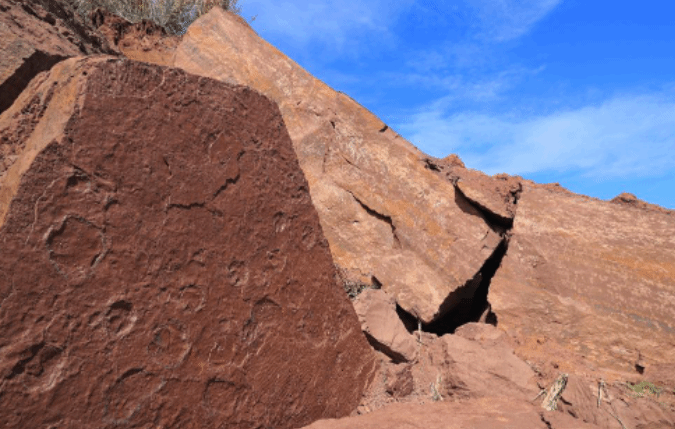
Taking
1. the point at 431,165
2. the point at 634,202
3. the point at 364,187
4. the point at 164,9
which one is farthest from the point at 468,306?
the point at 164,9

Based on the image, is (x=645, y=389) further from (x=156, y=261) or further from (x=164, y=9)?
(x=164, y=9)

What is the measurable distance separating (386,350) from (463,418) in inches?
35.8

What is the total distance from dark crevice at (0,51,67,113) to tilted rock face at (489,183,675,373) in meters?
3.21

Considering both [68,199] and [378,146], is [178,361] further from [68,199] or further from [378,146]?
[378,146]

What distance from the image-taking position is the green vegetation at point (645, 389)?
12.4 ft

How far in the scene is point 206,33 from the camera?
4590 mm

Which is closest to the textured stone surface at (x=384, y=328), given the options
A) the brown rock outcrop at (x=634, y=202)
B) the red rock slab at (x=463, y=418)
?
the red rock slab at (x=463, y=418)

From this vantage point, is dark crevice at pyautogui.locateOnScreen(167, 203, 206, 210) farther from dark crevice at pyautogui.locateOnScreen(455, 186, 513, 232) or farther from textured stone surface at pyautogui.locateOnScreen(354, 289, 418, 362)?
dark crevice at pyautogui.locateOnScreen(455, 186, 513, 232)

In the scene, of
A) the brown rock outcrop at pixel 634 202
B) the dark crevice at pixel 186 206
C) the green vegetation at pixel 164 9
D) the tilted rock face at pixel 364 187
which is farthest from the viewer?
the green vegetation at pixel 164 9

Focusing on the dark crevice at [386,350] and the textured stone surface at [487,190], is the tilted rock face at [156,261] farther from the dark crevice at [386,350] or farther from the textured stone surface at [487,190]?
the textured stone surface at [487,190]

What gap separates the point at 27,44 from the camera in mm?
2895

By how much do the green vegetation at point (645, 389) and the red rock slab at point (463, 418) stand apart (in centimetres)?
165

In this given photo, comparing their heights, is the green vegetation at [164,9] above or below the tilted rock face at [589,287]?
above

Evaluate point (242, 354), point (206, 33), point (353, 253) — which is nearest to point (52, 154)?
point (242, 354)
